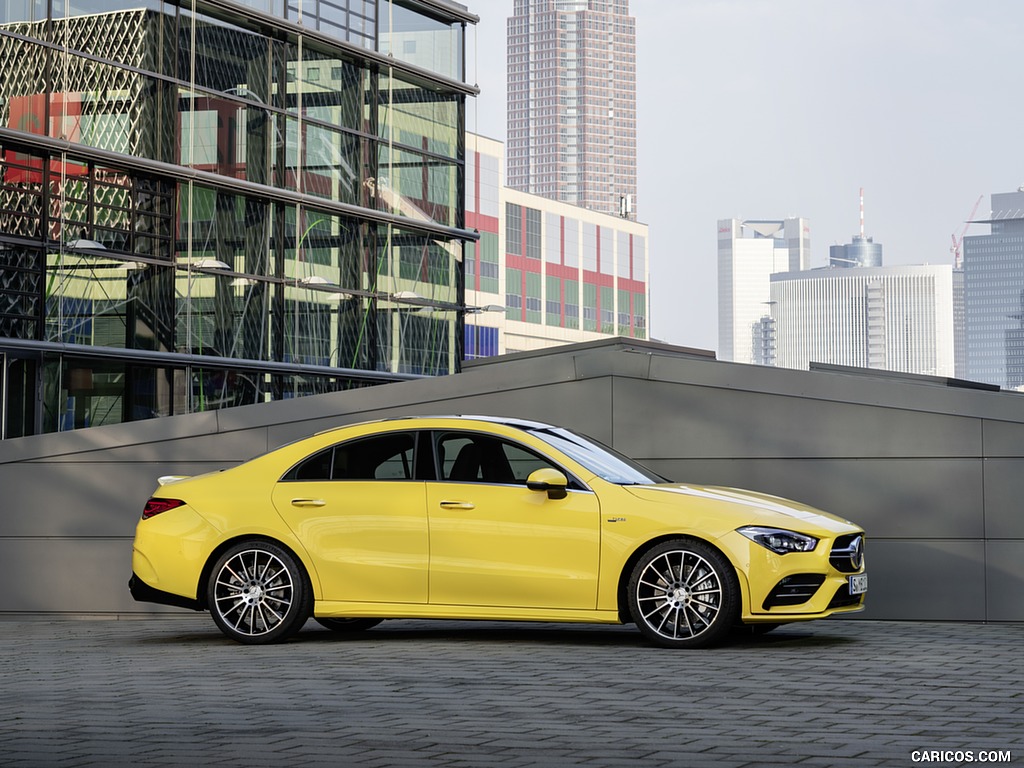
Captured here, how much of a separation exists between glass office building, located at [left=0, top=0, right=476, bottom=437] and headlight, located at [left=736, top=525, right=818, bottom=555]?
1908 centimetres

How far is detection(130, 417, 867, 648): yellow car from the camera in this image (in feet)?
30.8

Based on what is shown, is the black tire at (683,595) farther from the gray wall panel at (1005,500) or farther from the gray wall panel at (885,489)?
the gray wall panel at (1005,500)

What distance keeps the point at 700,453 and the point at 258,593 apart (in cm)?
420

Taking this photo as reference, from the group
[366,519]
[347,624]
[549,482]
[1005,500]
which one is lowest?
[347,624]

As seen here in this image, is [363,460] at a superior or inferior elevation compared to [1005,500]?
superior

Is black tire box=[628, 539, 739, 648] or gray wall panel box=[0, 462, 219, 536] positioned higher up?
gray wall panel box=[0, 462, 219, 536]

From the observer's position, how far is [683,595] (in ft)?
31.0

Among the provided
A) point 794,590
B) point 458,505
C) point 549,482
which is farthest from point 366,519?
point 794,590

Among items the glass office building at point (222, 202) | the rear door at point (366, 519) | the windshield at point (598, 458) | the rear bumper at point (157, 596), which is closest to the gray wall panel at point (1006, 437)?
the windshield at point (598, 458)

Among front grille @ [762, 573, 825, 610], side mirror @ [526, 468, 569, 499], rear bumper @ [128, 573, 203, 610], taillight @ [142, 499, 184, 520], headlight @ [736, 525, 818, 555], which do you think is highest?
side mirror @ [526, 468, 569, 499]

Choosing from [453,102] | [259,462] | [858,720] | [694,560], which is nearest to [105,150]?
[453,102]

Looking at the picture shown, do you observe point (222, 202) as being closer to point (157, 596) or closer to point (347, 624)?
point (347, 624)

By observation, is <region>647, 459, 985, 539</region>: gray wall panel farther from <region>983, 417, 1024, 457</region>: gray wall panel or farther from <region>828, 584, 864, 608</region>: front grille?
<region>828, 584, 864, 608</region>: front grille

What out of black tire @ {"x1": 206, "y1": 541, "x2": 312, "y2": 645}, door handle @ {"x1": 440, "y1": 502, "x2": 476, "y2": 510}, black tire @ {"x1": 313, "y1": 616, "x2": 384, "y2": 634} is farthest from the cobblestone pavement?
Answer: door handle @ {"x1": 440, "y1": 502, "x2": 476, "y2": 510}
